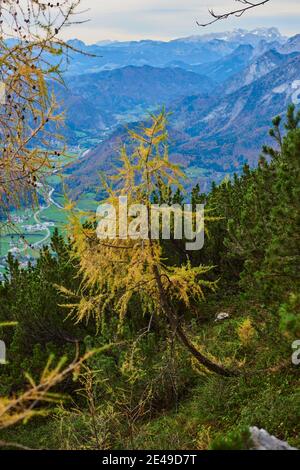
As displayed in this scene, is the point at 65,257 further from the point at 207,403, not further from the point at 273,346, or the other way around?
the point at 273,346

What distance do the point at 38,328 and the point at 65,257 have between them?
2.15 meters

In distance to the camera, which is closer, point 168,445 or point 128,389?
point 168,445

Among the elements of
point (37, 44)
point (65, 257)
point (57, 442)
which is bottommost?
point (57, 442)

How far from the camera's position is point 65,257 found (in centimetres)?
1339

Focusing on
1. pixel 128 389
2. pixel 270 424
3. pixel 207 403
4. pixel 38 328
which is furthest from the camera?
pixel 38 328

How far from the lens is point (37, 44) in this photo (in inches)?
163

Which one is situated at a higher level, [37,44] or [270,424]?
[37,44]

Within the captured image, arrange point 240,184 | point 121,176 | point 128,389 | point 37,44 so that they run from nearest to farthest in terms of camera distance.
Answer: point 37,44, point 121,176, point 128,389, point 240,184

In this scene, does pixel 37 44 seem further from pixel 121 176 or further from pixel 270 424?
pixel 270 424

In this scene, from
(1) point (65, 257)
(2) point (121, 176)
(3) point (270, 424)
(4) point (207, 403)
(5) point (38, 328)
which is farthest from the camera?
(1) point (65, 257)
